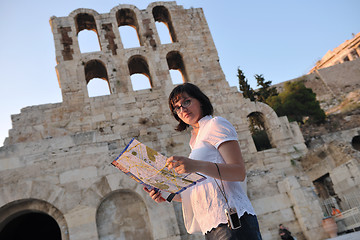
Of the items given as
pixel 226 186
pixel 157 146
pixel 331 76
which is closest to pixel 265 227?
pixel 157 146

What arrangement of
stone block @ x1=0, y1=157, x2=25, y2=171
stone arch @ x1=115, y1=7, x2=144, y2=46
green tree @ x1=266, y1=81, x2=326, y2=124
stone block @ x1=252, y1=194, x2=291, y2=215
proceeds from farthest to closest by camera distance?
green tree @ x1=266, y1=81, x2=326, y2=124
stone arch @ x1=115, y1=7, x2=144, y2=46
stone block @ x1=252, y1=194, x2=291, y2=215
stone block @ x1=0, y1=157, x2=25, y2=171

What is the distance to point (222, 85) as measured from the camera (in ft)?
49.2

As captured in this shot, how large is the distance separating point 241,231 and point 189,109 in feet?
3.48

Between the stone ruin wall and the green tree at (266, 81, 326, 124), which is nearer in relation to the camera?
the green tree at (266, 81, 326, 124)

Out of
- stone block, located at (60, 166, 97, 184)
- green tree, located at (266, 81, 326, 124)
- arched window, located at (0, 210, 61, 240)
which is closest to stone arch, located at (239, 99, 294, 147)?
stone block, located at (60, 166, 97, 184)

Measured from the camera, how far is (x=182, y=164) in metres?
2.04

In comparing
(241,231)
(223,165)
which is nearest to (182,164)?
(223,165)

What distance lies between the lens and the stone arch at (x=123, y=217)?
7.78 metres

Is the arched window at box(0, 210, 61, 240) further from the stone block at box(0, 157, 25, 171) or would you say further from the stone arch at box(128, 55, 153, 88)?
the stone arch at box(128, 55, 153, 88)

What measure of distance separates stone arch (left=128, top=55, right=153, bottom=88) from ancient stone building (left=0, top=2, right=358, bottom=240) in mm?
55

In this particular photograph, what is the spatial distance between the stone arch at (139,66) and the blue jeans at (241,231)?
13831 mm

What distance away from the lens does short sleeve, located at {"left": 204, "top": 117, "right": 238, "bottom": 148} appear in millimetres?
2309

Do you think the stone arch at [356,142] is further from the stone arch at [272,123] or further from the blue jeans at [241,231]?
the blue jeans at [241,231]

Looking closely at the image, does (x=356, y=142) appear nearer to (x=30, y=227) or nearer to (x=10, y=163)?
(x=30, y=227)
